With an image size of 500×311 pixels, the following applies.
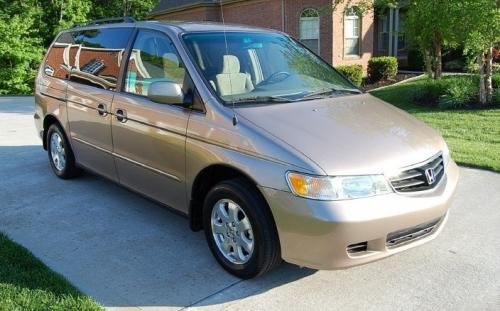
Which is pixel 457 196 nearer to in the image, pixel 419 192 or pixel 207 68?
pixel 419 192

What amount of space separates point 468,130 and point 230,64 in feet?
20.0

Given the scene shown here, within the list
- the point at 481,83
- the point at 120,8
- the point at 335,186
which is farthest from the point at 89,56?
the point at 120,8

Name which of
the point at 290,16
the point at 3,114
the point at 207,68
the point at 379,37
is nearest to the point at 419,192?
the point at 207,68

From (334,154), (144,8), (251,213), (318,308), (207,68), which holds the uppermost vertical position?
(144,8)

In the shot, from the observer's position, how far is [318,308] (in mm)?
3324

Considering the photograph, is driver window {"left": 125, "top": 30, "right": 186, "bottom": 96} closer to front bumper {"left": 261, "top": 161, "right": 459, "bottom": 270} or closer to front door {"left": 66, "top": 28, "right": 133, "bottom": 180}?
front door {"left": 66, "top": 28, "right": 133, "bottom": 180}

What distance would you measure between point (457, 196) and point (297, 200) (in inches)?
116

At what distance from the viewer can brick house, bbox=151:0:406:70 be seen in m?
20.7

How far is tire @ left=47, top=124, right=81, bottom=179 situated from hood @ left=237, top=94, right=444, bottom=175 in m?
2.99

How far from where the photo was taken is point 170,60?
4.27m

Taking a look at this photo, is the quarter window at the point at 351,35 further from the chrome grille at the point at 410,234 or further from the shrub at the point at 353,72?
the chrome grille at the point at 410,234

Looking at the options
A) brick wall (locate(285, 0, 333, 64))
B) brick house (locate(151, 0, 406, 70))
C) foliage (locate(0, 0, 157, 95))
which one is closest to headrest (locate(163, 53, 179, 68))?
brick house (locate(151, 0, 406, 70))

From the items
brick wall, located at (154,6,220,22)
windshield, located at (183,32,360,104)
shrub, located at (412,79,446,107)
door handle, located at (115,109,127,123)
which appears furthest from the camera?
brick wall, located at (154,6,220,22)

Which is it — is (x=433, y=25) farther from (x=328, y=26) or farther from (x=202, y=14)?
(x=202, y=14)
